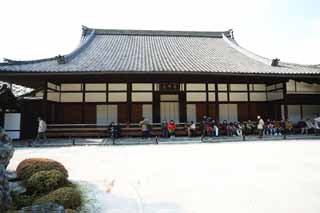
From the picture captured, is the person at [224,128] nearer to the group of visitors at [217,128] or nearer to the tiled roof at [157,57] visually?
the group of visitors at [217,128]

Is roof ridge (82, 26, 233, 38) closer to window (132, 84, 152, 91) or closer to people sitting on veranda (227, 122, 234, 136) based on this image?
window (132, 84, 152, 91)

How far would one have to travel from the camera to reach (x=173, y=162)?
7.44 m

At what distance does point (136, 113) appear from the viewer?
53.3ft

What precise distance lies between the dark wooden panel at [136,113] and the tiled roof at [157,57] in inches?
113

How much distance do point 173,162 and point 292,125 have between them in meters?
12.3

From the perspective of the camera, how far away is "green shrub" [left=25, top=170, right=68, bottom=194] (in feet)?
13.7

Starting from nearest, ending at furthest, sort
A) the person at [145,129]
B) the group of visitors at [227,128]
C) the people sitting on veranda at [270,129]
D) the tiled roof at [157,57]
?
the person at [145,129]
the group of visitors at [227,128]
the tiled roof at [157,57]
the people sitting on veranda at [270,129]

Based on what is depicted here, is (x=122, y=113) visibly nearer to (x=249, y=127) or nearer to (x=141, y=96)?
(x=141, y=96)

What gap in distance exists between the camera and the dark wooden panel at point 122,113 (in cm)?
1600

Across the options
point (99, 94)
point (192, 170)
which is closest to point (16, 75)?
point (99, 94)

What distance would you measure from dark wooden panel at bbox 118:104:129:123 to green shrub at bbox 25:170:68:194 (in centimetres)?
1152

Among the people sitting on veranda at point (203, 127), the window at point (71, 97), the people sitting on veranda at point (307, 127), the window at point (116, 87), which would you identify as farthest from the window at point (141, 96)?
the people sitting on veranda at point (307, 127)

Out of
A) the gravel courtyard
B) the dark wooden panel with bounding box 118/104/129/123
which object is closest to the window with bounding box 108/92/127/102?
the dark wooden panel with bounding box 118/104/129/123

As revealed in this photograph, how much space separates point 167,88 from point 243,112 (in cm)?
592
